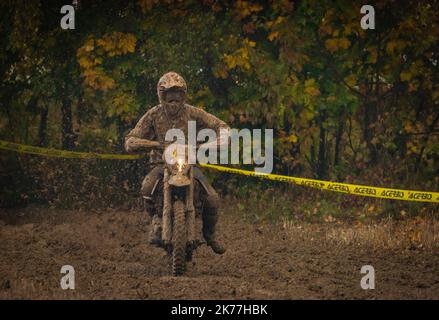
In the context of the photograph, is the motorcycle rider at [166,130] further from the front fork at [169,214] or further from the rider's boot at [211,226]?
the front fork at [169,214]

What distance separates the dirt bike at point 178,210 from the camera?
8.70m

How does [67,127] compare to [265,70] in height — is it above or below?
below

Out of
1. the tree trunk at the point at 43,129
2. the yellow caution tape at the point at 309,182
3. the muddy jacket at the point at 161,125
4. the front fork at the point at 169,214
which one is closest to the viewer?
the front fork at the point at 169,214

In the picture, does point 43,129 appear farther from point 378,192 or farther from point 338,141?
point 378,192

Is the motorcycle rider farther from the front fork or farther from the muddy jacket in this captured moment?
the front fork

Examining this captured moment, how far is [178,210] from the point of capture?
28.9ft

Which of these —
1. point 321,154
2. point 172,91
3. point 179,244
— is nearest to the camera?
point 179,244

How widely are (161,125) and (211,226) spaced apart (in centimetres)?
128

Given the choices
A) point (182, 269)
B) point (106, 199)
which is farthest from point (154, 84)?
point (182, 269)

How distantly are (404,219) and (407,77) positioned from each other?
244 centimetres

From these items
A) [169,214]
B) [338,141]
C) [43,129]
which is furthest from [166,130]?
[43,129]

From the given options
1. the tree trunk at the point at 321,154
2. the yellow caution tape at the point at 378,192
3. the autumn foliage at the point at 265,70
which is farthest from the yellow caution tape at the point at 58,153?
the tree trunk at the point at 321,154

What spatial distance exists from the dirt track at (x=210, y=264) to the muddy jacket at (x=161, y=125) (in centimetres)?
141

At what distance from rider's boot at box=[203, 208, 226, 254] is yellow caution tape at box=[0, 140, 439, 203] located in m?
3.00
